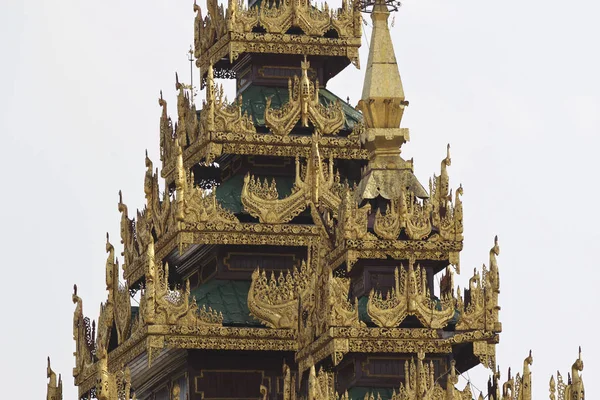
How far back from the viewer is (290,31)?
277 feet

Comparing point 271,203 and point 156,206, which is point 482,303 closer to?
point 271,203

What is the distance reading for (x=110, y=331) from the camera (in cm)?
8212

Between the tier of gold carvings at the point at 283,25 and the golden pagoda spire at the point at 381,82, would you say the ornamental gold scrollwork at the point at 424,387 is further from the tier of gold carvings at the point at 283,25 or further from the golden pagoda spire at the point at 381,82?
the tier of gold carvings at the point at 283,25

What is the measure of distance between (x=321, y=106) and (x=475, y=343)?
37.1 ft

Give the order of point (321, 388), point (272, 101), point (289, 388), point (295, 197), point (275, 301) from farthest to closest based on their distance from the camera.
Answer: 1. point (272, 101)
2. point (295, 197)
3. point (275, 301)
4. point (289, 388)
5. point (321, 388)

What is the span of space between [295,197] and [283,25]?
16.9ft

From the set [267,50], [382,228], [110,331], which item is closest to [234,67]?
[267,50]

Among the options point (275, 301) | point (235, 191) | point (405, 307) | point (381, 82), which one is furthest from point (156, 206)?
point (405, 307)

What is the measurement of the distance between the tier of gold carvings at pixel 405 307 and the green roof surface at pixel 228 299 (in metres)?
7.10

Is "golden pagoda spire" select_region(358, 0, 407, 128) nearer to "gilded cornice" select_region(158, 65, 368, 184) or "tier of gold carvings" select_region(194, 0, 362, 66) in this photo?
"gilded cornice" select_region(158, 65, 368, 184)

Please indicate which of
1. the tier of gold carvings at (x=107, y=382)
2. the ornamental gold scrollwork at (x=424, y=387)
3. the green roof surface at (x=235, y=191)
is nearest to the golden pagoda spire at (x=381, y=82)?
the green roof surface at (x=235, y=191)

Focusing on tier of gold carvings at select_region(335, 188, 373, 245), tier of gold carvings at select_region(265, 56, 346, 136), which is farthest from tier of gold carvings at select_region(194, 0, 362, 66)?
tier of gold carvings at select_region(335, 188, 373, 245)

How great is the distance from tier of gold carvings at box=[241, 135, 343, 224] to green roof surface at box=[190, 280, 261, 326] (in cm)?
162

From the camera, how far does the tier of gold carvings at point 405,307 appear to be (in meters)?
72.8
